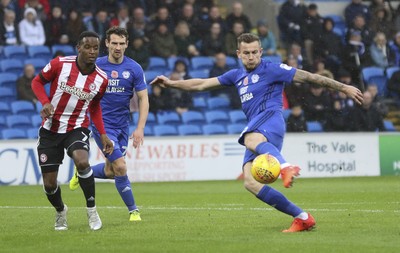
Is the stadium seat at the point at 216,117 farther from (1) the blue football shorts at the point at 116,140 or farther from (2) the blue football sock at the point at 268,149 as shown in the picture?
(2) the blue football sock at the point at 268,149

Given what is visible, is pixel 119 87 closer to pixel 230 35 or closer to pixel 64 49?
pixel 64 49

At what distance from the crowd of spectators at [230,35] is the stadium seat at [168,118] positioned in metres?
0.20

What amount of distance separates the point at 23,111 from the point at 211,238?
13.4 m

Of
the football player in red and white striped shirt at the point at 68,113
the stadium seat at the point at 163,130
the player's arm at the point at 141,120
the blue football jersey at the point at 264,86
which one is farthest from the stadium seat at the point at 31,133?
the blue football jersey at the point at 264,86

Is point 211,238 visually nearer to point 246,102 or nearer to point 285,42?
point 246,102

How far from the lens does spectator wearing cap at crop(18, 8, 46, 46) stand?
22625 millimetres

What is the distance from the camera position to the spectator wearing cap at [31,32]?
74.2 feet

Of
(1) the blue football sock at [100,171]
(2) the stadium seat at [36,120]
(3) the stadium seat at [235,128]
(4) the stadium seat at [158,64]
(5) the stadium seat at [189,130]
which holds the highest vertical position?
(4) the stadium seat at [158,64]

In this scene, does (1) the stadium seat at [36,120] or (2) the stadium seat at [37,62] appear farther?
(2) the stadium seat at [37,62]

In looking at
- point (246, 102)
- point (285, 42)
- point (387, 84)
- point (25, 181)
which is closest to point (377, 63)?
point (387, 84)

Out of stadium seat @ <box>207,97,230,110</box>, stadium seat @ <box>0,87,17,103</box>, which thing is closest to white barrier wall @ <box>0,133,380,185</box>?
stadium seat @ <box>207,97,230,110</box>

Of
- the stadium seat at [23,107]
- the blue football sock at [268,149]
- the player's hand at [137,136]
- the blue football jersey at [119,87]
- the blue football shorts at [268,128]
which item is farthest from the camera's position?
the stadium seat at [23,107]

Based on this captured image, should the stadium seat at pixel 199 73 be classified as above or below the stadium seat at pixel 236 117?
above

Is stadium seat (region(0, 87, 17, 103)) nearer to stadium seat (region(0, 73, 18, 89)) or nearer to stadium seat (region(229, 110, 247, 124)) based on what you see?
stadium seat (region(0, 73, 18, 89))
